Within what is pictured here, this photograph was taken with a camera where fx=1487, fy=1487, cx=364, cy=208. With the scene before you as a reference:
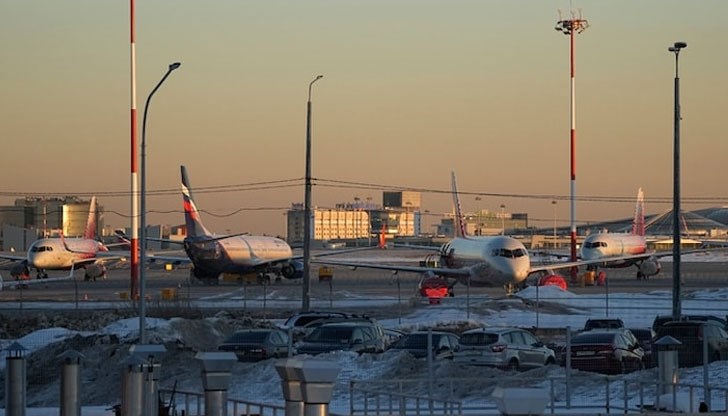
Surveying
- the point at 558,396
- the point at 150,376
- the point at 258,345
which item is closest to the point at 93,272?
the point at 258,345

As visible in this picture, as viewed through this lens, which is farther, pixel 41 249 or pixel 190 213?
pixel 41 249

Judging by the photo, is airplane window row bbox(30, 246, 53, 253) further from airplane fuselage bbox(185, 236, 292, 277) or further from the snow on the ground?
the snow on the ground

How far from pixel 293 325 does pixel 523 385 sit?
1488 centimetres

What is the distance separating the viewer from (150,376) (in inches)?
782

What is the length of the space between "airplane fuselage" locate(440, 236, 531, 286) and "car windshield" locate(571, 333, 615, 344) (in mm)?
31759

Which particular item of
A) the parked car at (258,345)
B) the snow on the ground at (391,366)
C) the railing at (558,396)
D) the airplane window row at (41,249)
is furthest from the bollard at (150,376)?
the airplane window row at (41,249)

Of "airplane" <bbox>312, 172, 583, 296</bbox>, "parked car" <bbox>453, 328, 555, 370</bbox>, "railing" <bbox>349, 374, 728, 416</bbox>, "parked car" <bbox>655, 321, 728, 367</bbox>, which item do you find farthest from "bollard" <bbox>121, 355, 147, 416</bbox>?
"airplane" <bbox>312, 172, 583, 296</bbox>

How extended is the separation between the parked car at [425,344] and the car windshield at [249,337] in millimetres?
3190

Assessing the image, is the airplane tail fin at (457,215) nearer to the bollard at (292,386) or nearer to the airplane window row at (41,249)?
the airplane window row at (41,249)

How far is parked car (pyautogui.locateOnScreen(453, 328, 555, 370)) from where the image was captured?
108 ft

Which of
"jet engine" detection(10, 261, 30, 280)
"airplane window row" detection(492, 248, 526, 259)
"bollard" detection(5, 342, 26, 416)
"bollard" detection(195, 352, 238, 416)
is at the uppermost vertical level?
"airplane window row" detection(492, 248, 526, 259)

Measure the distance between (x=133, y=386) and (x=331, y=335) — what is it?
16.9 metres

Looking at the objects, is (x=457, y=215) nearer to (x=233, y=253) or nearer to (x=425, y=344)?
(x=233, y=253)

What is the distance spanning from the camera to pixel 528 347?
3397 cm
